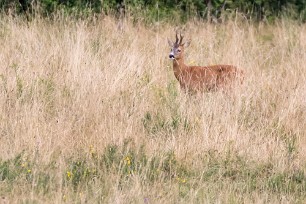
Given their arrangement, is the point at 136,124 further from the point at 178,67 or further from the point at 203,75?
the point at 178,67

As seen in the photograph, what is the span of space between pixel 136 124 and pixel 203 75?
2.04 metres

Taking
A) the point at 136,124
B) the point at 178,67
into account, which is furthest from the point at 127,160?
the point at 178,67

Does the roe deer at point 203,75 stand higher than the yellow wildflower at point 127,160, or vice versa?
the roe deer at point 203,75

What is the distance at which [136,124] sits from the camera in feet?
25.7

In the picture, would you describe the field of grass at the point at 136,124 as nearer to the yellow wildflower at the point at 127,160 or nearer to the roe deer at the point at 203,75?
the yellow wildflower at the point at 127,160

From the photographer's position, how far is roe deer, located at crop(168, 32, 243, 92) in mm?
9422

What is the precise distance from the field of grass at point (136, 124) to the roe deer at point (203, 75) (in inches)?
8.9

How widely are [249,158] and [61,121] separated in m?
1.82

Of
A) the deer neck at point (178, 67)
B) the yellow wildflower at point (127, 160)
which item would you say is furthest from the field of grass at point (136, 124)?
the deer neck at point (178, 67)

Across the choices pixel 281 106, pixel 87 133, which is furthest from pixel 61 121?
pixel 281 106

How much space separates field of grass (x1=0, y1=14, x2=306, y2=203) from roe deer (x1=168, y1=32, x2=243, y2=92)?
0.23 metres

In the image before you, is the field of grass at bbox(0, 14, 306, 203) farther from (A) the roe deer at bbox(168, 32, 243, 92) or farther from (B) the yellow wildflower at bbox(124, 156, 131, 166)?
(A) the roe deer at bbox(168, 32, 243, 92)

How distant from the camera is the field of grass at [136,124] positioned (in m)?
6.49

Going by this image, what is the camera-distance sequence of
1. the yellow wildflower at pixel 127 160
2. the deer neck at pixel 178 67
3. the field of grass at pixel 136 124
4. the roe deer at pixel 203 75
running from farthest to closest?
the deer neck at pixel 178 67, the roe deer at pixel 203 75, the yellow wildflower at pixel 127 160, the field of grass at pixel 136 124
